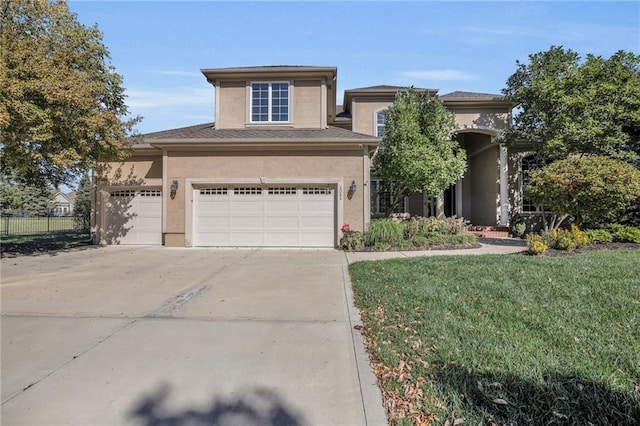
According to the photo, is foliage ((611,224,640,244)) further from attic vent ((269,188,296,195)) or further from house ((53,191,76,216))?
house ((53,191,76,216))

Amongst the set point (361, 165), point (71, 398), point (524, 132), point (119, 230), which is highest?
point (524, 132)

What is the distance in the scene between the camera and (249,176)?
12203 mm

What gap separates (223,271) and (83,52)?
26.5 ft

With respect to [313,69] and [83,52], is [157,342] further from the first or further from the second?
Result: [313,69]

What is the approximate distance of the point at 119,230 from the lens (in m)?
12.9

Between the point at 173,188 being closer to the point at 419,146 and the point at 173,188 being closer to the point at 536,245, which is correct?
the point at 419,146

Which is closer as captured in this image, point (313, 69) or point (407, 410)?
point (407, 410)

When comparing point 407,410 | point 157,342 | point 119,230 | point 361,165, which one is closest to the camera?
point 407,410

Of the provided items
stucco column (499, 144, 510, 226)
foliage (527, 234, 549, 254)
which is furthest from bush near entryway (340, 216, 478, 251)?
stucco column (499, 144, 510, 226)

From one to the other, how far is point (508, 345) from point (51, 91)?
11.1m

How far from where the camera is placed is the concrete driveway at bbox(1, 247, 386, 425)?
2604 millimetres

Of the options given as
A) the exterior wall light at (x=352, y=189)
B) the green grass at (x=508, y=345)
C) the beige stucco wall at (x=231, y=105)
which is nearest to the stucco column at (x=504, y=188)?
the exterior wall light at (x=352, y=189)

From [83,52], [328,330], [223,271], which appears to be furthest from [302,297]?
[83,52]

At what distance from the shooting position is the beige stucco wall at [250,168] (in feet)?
Answer: 39.8
